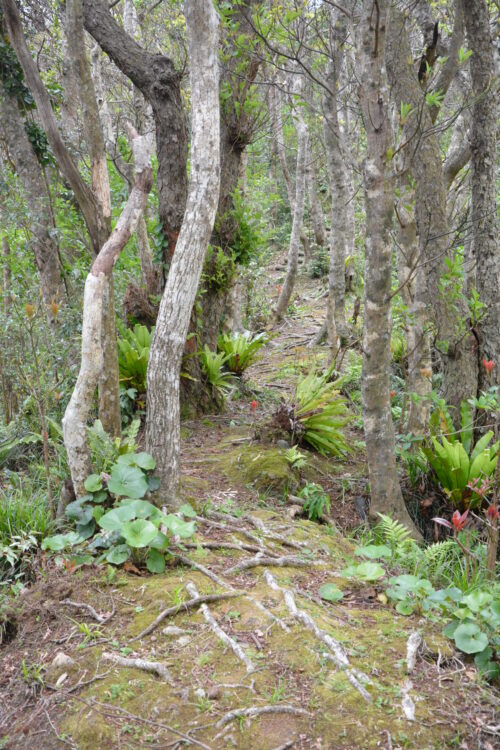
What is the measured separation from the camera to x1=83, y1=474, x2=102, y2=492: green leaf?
387 centimetres

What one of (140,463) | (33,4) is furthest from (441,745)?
(33,4)

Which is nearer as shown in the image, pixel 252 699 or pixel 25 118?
pixel 252 699

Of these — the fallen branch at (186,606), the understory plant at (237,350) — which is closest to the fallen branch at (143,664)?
the fallen branch at (186,606)

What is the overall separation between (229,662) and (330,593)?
915mm

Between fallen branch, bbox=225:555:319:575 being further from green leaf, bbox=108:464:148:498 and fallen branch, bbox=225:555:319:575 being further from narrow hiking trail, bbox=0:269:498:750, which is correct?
green leaf, bbox=108:464:148:498

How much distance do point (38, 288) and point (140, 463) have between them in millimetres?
3239

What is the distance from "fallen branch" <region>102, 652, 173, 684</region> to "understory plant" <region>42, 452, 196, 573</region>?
62 cm

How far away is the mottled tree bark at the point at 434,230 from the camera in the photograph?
228 inches

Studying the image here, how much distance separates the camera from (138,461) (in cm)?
393

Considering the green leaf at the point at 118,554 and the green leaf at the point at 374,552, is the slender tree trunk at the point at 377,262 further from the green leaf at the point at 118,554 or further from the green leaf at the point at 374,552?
the green leaf at the point at 118,554

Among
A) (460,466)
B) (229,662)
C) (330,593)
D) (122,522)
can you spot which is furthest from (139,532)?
(460,466)

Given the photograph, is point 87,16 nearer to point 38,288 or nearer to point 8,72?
point 8,72

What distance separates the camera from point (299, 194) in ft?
39.9

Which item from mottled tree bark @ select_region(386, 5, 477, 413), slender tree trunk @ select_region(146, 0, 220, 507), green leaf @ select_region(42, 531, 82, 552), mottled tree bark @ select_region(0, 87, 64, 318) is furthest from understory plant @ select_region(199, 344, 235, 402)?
green leaf @ select_region(42, 531, 82, 552)
